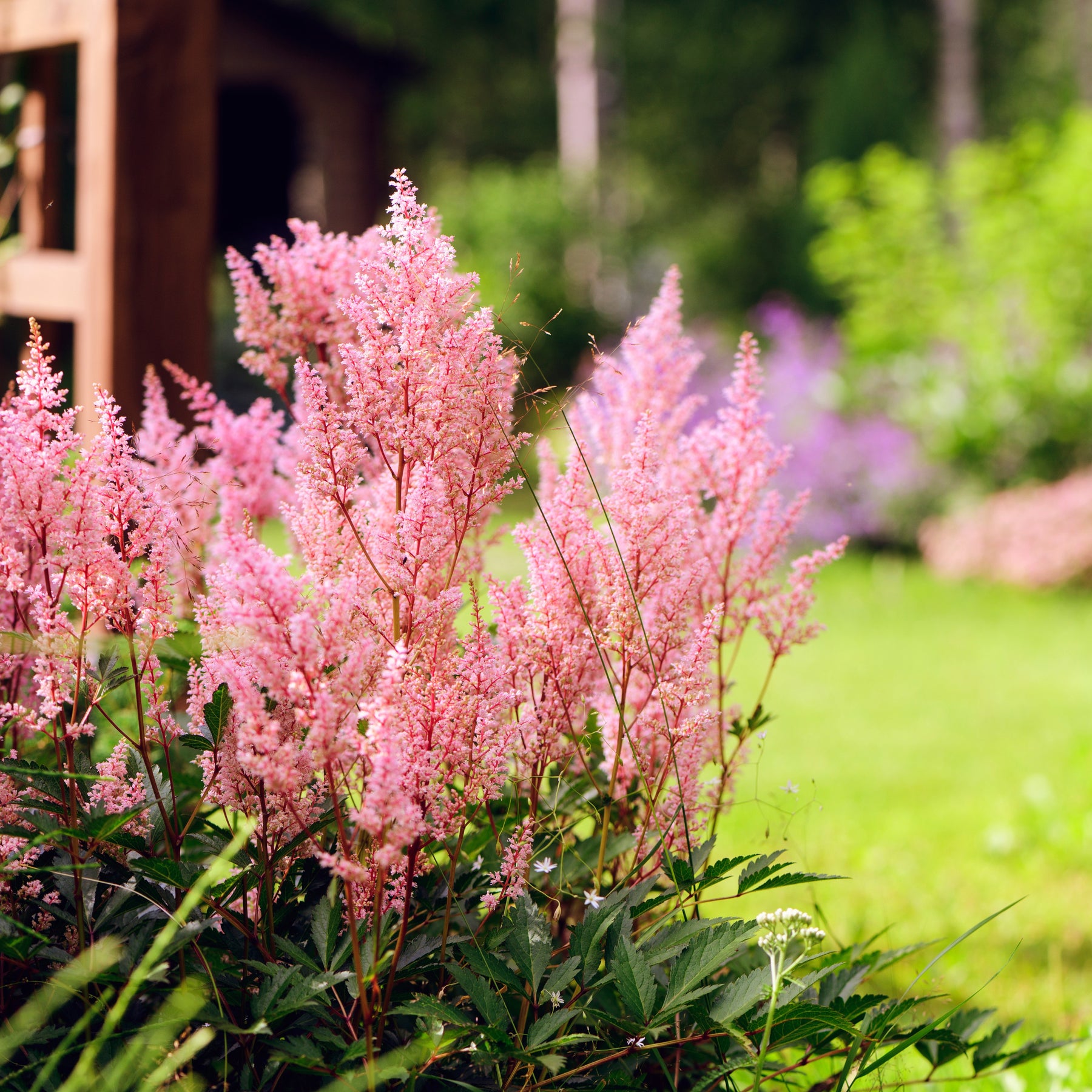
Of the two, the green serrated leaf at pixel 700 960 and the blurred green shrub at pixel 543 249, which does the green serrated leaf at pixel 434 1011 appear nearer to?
the green serrated leaf at pixel 700 960

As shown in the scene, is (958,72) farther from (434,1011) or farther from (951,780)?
(434,1011)

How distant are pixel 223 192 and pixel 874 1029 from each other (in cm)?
1700

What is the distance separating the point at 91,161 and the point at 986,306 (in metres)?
8.75

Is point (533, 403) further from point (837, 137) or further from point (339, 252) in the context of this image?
point (837, 137)

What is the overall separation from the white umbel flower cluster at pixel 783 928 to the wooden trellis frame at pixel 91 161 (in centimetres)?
210

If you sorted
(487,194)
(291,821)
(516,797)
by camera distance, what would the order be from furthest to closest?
1. (487,194)
2. (516,797)
3. (291,821)

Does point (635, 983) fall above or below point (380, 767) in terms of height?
below

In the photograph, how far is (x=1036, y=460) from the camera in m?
9.21

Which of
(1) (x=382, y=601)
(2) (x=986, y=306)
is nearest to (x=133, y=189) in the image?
(1) (x=382, y=601)

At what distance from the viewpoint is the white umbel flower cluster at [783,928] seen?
4.25 ft

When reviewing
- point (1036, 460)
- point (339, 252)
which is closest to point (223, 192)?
point (1036, 460)

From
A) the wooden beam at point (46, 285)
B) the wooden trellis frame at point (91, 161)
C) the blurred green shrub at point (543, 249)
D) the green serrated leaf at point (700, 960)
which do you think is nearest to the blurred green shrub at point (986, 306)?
the blurred green shrub at point (543, 249)

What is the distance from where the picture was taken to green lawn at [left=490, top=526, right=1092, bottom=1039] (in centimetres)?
320

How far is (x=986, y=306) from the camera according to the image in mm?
10289
